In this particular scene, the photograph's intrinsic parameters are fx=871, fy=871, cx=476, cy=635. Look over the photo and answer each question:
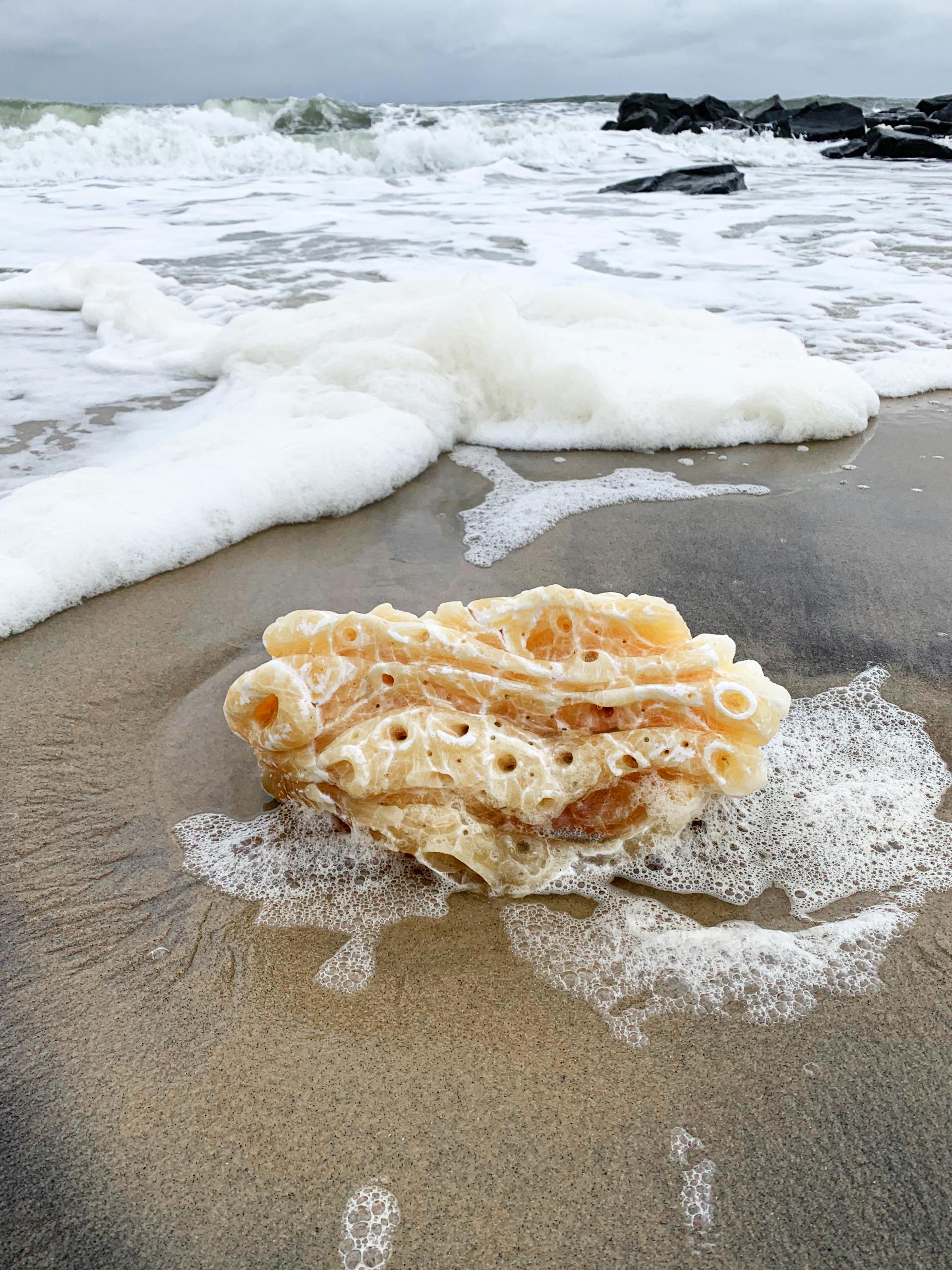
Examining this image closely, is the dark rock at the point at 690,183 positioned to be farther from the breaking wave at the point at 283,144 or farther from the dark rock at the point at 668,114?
the dark rock at the point at 668,114

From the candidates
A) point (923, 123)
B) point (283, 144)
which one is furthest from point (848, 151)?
point (283, 144)

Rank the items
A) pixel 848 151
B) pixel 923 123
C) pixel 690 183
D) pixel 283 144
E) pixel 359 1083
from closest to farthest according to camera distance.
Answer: pixel 359 1083 < pixel 690 183 < pixel 283 144 < pixel 848 151 < pixel 923 123

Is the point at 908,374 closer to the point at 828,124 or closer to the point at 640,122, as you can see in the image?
the point at 640,122

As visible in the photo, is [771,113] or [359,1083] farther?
[771,113]

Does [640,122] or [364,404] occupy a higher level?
[640,122]

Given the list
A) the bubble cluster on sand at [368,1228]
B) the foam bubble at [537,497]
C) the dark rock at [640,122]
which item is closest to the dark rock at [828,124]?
the dark rock at [640,122]

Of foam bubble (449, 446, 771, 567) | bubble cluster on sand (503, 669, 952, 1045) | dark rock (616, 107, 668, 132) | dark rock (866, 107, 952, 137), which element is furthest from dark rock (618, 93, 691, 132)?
bubble cluster on sand (503, 669, 952, 1045)
